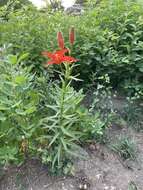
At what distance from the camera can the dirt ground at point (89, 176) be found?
2.71 metres

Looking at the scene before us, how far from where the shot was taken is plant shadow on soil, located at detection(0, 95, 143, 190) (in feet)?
8.89

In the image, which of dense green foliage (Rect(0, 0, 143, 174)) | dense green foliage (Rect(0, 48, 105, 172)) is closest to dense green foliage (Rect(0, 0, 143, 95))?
dense green foliage (Rect(0, 0, 143, 174))

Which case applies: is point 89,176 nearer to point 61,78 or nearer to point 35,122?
point 35,122

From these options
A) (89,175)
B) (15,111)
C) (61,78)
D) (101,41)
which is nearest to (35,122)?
(15,111)

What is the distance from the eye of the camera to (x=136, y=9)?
12.2 ft

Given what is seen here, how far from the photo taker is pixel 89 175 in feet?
9.20

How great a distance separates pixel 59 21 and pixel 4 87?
4.71 feet

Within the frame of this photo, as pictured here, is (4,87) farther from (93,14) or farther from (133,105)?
(93,14)

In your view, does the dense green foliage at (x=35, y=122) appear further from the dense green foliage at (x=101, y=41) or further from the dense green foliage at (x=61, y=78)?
the dense green foliage at (x=101, y=41)

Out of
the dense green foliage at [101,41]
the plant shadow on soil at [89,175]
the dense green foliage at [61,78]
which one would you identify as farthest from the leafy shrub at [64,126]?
the dense green foliage at [101,41]

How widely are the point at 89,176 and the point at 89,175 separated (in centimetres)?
1

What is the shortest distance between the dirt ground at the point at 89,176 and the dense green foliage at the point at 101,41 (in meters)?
0.78

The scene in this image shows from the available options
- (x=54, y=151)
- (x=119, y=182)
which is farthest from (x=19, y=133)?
(x=119, y=182)

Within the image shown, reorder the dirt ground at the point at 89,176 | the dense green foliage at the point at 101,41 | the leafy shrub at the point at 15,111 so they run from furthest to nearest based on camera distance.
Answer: the dense green foliage at the point at 101,41 < the dirt ground at the point at 89,176 < the leafy shrub at the point at 15,111
